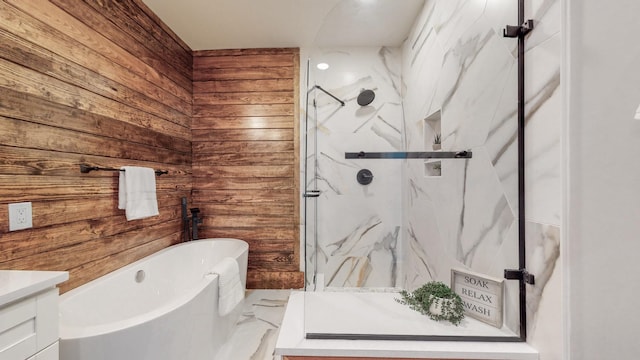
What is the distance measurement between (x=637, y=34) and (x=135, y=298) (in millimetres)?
2784

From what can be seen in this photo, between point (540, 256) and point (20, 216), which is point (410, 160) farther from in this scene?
point (20, 216)

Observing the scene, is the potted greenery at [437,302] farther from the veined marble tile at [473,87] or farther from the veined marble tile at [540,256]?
the veined marble tile at [473,87]

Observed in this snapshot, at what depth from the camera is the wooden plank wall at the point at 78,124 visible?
131 cm

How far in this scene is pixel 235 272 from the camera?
204 cm

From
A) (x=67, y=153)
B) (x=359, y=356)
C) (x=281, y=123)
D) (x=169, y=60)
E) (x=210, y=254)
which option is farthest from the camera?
(x=281, y=123)

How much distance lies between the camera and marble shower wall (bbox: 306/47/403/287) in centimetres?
156

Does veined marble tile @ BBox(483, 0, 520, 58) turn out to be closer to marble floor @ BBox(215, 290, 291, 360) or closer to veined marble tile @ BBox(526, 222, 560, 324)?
veined marble tile @ BBox(526, 222, 560, 324)

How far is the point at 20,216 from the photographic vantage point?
1.31m

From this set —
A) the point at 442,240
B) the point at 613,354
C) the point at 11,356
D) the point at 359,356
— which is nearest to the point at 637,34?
the point at 613,354

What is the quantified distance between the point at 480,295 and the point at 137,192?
2.23 m

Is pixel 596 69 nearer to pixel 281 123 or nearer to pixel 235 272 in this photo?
pixel 235 272

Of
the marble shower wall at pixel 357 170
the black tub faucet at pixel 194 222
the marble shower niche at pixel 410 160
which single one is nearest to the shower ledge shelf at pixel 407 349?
the marble shower niche at pixel 410 160

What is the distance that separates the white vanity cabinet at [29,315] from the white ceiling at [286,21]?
67.5 inches

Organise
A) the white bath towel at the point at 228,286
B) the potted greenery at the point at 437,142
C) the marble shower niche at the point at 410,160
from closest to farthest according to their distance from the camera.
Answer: the marble shower niche at the point at 410,160, the potted greenery at the point at 437,142, the white bath towel at the point at 228,286
